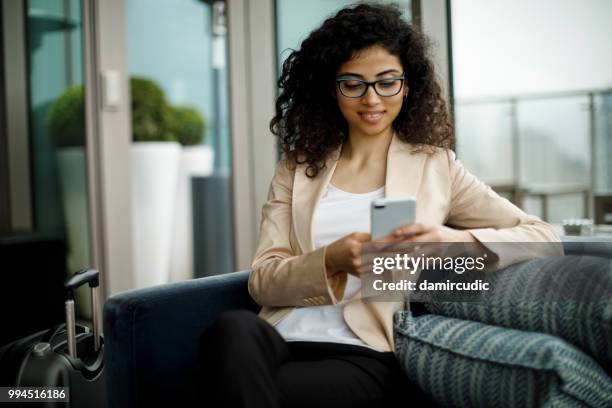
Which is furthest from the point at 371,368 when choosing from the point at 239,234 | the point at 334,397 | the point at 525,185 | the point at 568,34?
the point at 525,185

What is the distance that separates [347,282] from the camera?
4.61ft

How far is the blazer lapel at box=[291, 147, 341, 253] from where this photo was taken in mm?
1467

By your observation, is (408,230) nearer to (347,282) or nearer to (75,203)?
(347,282)

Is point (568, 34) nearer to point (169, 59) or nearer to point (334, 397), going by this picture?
point (334, 397)

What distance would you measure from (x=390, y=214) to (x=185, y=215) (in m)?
3.32

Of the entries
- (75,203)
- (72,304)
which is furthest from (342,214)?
(75,203)

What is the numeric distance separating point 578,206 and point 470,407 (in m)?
1.86

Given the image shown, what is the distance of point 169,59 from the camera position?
4.40 metres

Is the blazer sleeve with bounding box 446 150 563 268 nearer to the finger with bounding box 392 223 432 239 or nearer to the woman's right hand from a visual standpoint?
the finger with bounding box 392 223 432 239

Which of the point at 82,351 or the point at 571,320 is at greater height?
the point at 571,320

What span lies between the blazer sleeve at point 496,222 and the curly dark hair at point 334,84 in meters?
0.14

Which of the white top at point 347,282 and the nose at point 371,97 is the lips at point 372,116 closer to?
the nose at point 371,97

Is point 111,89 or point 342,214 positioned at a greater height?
point 111,89

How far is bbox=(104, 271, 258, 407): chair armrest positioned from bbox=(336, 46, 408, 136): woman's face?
56 cm
